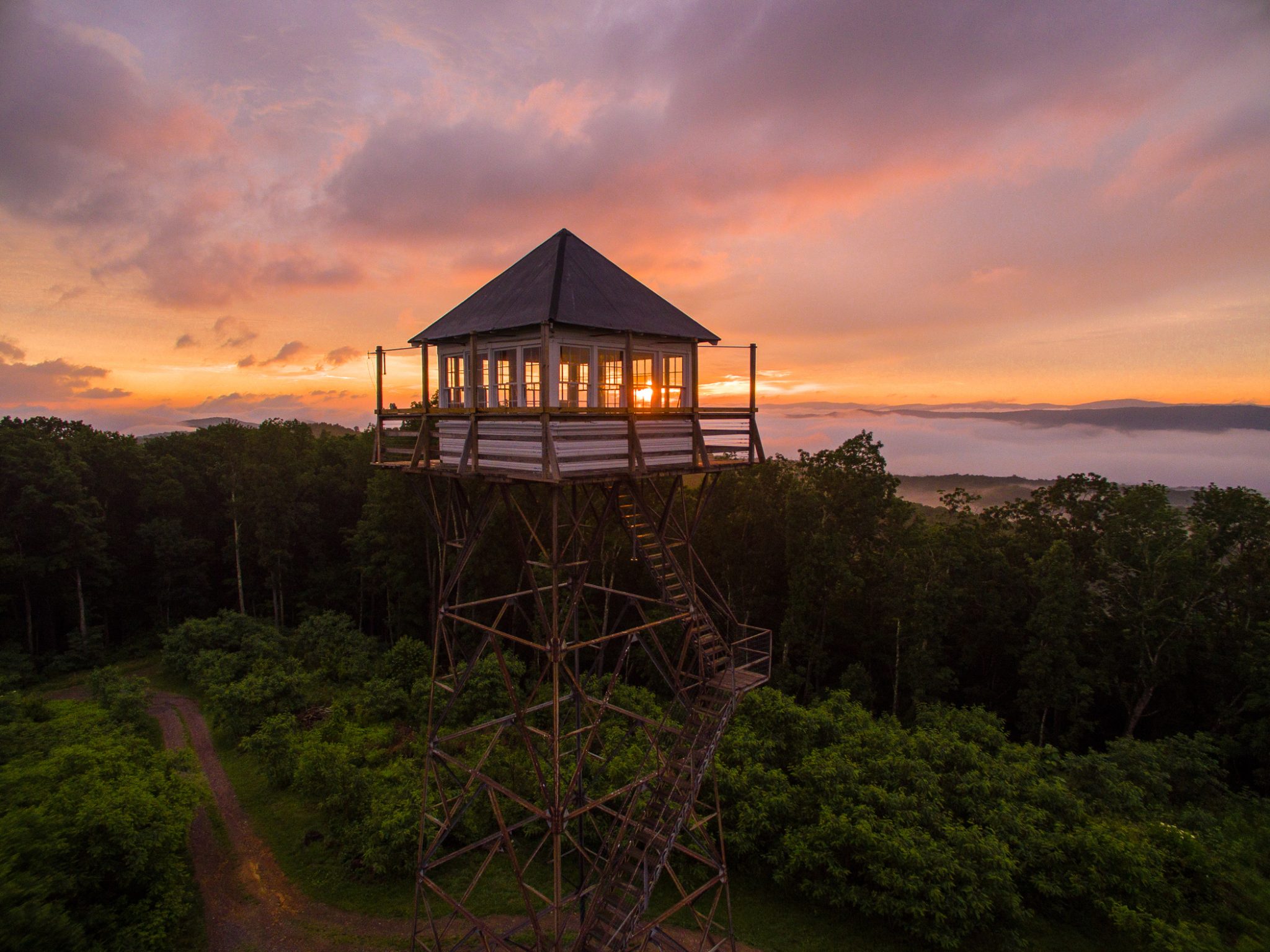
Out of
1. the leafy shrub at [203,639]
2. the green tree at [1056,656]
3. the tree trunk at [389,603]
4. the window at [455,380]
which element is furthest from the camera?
the tree trunk at [389,603]

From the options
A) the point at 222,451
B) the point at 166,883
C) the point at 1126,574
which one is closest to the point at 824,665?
the point at 1126,574

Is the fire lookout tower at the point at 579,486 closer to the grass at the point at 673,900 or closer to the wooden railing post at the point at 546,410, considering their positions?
the wooden railing post at the point at 546,410

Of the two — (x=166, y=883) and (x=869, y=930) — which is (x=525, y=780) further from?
(x=869, y=930)

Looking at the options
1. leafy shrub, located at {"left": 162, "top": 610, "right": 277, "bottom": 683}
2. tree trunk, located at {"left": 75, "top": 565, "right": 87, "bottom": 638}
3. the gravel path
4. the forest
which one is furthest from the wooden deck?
tree trunk, located at {"left": 75, "top": 565, "right": 87, "bottom": 638}

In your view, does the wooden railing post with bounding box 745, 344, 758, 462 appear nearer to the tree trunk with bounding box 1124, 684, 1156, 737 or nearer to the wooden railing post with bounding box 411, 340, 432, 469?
the wooden railing post with bounding box 411, 340, 432, 469

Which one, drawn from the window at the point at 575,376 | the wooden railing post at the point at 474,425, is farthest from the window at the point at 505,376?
the window at the point at 575,376
